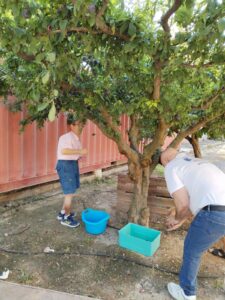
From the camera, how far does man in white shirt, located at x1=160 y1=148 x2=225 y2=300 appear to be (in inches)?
95.6

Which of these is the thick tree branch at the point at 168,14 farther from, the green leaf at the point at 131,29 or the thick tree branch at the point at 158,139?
the thick tree branch at the point at 158,139

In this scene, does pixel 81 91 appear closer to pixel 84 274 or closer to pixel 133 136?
pixel 133 136

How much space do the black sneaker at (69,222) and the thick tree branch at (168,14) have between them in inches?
116

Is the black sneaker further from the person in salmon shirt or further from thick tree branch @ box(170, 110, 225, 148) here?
thick tree branch @ box(170, 110, 225, 148)

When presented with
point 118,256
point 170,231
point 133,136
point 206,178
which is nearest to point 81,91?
point 133,136

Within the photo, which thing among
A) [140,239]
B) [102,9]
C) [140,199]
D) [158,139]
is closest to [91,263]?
[140,239]

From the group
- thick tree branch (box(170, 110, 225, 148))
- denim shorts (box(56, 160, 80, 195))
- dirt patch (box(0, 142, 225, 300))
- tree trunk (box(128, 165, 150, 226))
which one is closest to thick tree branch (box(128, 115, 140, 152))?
tree trunk (box(128, 165, 150, 226))

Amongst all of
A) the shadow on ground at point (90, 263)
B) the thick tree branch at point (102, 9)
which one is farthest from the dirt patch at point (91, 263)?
the thick tree branch at point (102, 9)

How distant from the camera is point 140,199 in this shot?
13.2ft

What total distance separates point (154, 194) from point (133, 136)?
98cm

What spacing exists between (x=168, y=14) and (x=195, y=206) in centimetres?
160

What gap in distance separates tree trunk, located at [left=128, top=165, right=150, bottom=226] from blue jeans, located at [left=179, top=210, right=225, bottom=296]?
135 cm

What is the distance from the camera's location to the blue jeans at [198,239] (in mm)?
2420

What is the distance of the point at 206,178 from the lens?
98.7 inches
